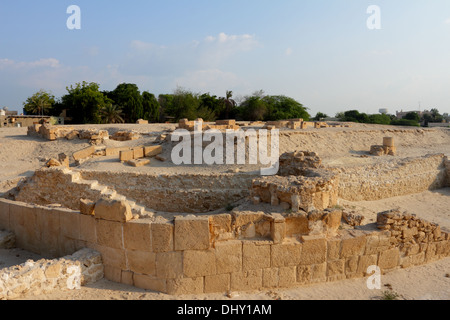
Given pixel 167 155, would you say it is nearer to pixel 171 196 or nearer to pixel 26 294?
pixel 171 196

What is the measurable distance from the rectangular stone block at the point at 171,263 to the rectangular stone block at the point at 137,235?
241mm

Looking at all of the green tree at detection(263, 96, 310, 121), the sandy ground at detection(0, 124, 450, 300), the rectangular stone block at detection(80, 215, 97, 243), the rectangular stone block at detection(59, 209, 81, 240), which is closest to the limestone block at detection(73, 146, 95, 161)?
the sandy ground at detection(0, 124, 450, 300)

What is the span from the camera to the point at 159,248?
495cm

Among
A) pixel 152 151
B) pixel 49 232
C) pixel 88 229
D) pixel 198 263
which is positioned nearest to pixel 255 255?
pixel 198 263

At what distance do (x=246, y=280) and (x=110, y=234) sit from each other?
2.20m

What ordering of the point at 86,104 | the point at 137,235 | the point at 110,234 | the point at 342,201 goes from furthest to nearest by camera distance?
1. the point at 86,104
2. the point at 342,201
3. the point at 110,234
4. the point at 137,235

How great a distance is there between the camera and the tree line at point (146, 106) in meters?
32.4

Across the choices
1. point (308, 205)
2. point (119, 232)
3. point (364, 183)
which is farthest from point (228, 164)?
point (119, 232)

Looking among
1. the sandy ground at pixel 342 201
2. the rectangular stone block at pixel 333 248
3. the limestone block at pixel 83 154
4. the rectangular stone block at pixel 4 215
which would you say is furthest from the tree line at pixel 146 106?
the rectangular stone block at pixel 333 248

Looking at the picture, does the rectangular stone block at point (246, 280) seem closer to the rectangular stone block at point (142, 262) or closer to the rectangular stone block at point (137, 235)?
the rectangular stone block at point (142, 262)

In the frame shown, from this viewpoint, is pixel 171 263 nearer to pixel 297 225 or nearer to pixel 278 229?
pixel 278 229

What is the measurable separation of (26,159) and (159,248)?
50.7 feet

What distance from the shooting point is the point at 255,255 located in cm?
512

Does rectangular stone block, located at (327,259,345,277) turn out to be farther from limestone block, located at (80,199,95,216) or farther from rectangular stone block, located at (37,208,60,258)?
rectangular stone block, located at (37,208,60,258)
